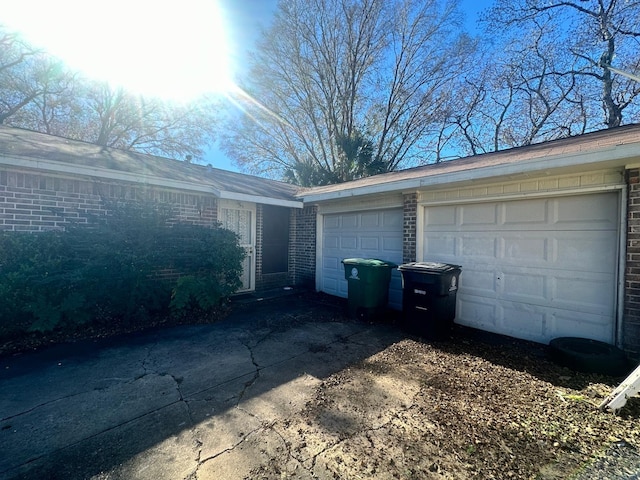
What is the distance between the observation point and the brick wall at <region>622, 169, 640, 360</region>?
3.52 metres

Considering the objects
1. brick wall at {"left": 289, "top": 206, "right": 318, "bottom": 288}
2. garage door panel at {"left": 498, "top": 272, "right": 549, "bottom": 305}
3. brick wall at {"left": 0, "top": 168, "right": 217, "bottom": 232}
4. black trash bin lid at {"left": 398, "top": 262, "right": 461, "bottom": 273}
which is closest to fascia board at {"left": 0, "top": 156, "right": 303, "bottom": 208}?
brick wall at {"left": 0, "top": 168, "right": 217, "bottom": 232}

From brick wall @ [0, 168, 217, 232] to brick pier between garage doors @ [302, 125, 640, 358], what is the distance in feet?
15.8

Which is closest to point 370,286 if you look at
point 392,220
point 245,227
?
point 392,220

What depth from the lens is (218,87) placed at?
14969 millimetres

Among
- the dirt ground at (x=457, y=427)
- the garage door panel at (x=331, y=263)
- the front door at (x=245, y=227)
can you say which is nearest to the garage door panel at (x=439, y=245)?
the dirt ground at (x=457, y=427)

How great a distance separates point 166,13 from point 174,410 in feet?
31.8

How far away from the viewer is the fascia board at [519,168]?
333cm

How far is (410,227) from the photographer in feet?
19.0

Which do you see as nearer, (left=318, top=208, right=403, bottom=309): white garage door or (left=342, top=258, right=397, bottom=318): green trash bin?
(left=342, top=258, right=397, bottom=318): green trash bin

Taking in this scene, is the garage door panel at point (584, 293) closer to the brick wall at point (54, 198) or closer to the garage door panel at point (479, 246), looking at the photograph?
the garage door panel at point (479, 246)

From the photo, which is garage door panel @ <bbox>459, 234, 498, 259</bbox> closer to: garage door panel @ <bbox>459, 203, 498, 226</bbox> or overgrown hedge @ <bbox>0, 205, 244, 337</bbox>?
garage door panel @ <bbox>459, 203, 498, 226</bbox>

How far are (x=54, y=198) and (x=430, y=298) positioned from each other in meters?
6.50

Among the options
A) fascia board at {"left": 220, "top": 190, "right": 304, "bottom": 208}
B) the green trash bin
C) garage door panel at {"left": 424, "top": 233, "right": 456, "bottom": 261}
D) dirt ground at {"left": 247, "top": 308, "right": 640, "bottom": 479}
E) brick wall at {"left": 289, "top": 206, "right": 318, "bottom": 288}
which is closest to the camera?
dirt ground at {"left": 247, "top": 308, "right": 640, "bottom": 479}

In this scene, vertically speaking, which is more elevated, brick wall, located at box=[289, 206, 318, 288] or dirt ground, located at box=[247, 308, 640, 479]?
brick wall, located at box=[289, 206, 318, 288]
